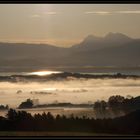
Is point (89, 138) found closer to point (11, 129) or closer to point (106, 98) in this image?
point (106, 98)

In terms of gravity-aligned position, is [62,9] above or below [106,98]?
above

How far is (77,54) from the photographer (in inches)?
69.8

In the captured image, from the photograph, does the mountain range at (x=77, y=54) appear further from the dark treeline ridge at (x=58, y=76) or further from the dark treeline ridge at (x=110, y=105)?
the dark treeline ridge at (x=110, y=105)

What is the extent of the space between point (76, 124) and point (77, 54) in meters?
0.38

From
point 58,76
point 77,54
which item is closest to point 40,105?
point 58,76

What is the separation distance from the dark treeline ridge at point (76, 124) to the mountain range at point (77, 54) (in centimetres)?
27

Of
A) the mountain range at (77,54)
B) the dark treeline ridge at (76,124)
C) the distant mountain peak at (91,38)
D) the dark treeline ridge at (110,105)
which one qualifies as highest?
the distant mountain peak at (91,38)

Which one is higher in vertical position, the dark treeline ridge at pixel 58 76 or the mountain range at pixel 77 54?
the mountain range at pixel 77 54

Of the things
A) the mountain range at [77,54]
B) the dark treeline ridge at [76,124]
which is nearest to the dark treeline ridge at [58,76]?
the mountain range at [77,54]

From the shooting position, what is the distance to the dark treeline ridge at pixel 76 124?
173 cm

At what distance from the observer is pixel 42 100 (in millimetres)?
1748

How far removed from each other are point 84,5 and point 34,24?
29 cm

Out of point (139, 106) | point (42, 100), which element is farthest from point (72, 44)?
point (139, 106)

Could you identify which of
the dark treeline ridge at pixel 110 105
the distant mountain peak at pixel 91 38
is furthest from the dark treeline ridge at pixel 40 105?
the distant mountain peak at pixel 91 38
